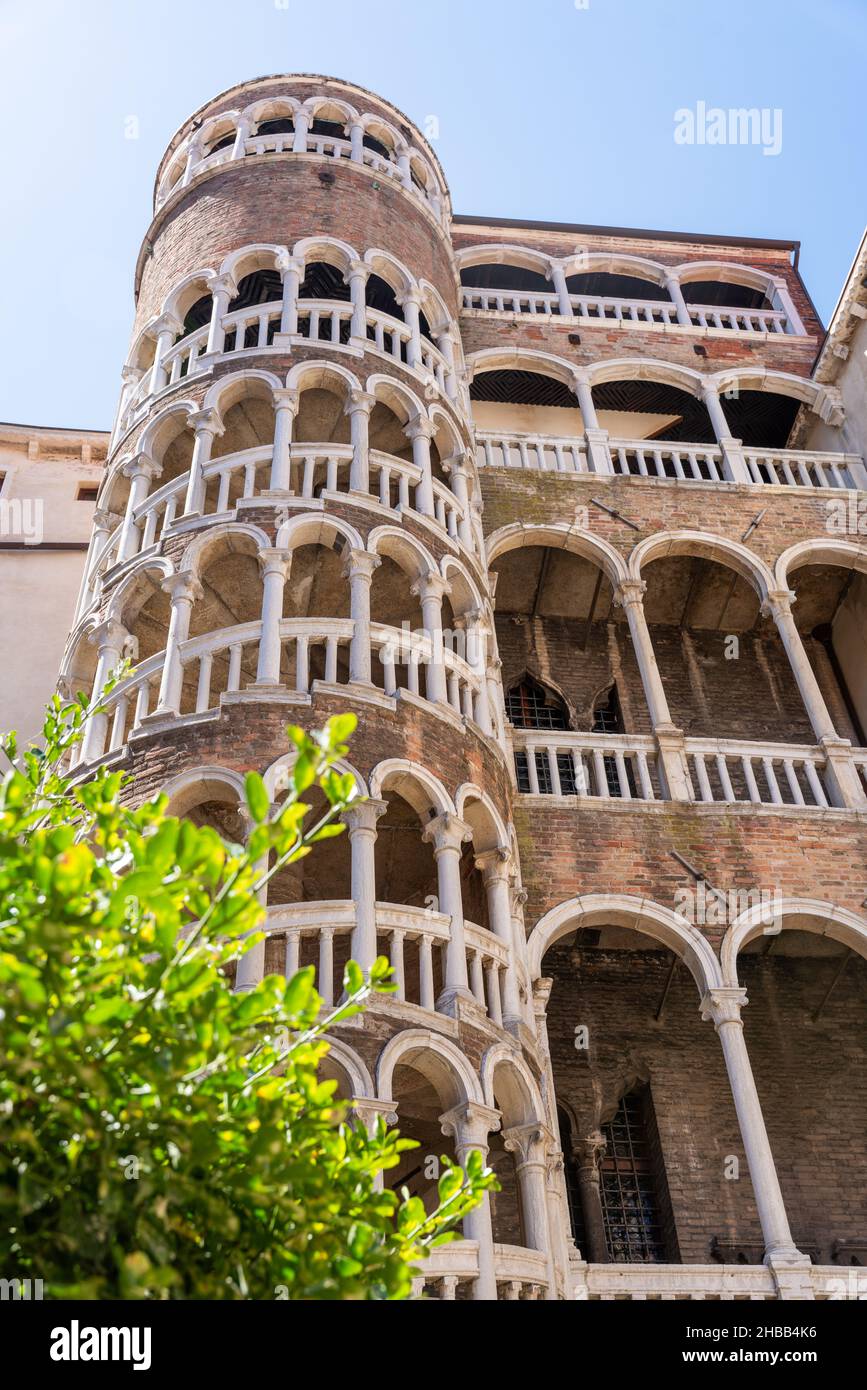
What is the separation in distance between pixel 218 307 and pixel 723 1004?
1102 centimetres

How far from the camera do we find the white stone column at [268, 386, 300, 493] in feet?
43.9

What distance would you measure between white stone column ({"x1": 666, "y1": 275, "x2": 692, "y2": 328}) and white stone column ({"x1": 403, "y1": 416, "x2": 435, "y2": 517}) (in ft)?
29.8

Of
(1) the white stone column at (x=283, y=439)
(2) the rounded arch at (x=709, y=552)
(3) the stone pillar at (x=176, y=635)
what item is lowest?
(3) the stone pillar at (x=176, y=635)

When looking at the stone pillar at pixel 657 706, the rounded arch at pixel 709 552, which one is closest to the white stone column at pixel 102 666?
the stone pillar at pixel 657 706

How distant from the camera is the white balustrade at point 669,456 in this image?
18.6 m

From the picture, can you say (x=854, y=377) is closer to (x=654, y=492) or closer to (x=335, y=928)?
(x=654, y=492)

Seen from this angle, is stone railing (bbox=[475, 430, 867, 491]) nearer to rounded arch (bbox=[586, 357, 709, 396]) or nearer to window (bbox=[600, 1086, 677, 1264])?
rounded arch (bbox=[586, 357, 709, 396])

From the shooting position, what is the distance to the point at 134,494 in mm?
14719

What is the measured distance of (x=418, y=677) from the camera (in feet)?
42.0

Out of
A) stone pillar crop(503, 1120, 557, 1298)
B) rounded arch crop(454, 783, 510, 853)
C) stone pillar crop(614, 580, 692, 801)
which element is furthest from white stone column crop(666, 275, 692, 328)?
stone pillar crop(503, 1120, 557, 1298)

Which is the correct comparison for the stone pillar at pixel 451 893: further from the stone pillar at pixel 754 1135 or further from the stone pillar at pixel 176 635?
the stone pillar at pixel 754 1135

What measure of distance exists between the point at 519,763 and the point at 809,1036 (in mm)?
5392

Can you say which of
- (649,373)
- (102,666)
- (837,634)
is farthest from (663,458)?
(102,666)

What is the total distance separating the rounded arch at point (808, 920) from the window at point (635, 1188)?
2359 millimetres
